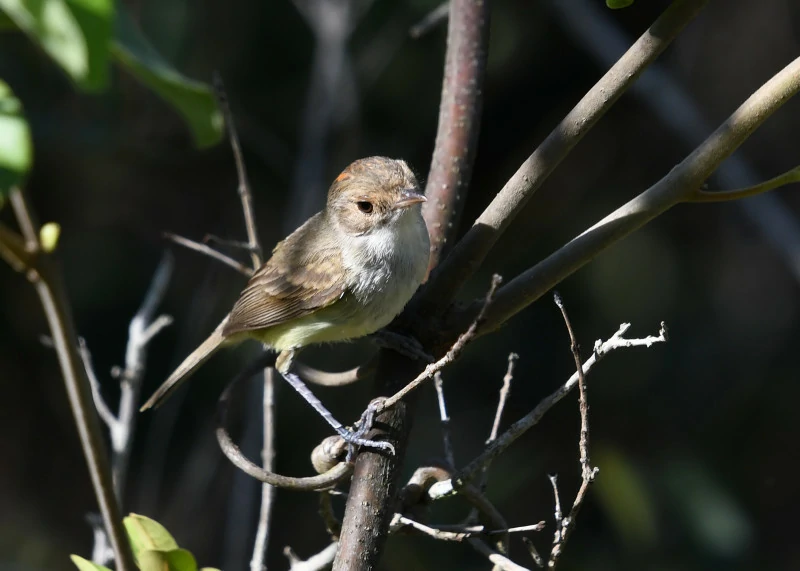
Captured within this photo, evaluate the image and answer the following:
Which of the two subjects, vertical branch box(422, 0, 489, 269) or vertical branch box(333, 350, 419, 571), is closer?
A: vertical branch box(333, 350, 419, 571)

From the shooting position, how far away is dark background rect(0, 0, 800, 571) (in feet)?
19.8

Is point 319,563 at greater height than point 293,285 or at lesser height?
lesser

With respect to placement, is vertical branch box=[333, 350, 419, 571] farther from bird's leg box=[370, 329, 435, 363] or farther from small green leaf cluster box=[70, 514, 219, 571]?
small green leaf cluster box=[70, 514, 219, 571]

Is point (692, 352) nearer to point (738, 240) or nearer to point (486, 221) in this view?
point (738, 240)

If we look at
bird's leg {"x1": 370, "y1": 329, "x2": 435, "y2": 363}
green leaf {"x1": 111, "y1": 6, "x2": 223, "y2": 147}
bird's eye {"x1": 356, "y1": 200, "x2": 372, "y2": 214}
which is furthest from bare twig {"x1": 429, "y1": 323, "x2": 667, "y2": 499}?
bird's eye {"x1": 356, "y1": 200, "x2": 372, "y2": 214}

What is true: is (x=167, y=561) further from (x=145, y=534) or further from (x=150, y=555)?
(x=145, y=534)

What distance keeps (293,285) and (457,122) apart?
1.33m

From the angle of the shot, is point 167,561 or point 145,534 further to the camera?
point 145,534

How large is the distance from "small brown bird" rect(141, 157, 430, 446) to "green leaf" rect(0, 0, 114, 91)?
2.06 m

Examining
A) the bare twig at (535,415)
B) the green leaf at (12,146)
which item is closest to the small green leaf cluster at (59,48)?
the green leaf at (12,146)

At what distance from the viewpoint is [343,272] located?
3566 millimetres

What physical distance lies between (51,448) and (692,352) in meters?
4.93

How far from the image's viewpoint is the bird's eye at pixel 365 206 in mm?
3629

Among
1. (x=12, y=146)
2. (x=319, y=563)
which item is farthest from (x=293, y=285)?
(x=12, y=146)
